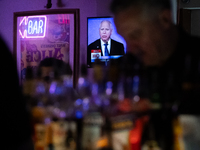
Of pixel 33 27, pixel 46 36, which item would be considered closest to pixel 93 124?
pixel 46 36

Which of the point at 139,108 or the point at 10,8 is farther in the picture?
the point at 10,8

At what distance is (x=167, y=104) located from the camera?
0.87 m

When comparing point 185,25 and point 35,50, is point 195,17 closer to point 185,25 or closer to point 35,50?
point 185,25

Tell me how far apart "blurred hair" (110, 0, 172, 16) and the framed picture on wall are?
5.06 ft

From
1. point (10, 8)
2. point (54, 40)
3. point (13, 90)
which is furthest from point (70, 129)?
point (10, 8)

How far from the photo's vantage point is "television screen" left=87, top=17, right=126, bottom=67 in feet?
8.00

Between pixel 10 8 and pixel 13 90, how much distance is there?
232 centimetres

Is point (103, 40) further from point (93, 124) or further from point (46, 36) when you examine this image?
point (93, 124)

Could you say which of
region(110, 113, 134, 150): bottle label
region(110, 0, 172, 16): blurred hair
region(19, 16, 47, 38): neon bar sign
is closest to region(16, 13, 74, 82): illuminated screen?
region(19, 16, 47, 38): neon bar sign

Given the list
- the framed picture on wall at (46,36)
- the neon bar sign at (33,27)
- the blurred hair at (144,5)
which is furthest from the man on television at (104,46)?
the blurred hair at (144,5)

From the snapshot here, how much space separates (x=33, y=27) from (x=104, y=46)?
2.72 ft

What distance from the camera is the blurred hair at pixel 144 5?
1054 mm

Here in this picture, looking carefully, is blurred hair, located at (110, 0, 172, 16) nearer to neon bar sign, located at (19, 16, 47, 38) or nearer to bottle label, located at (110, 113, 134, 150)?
bottle label, located at (110, 113, 134, 150)

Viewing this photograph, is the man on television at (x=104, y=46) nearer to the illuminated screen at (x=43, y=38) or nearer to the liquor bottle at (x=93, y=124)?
the illuminated screen at (x=43, y=38)
